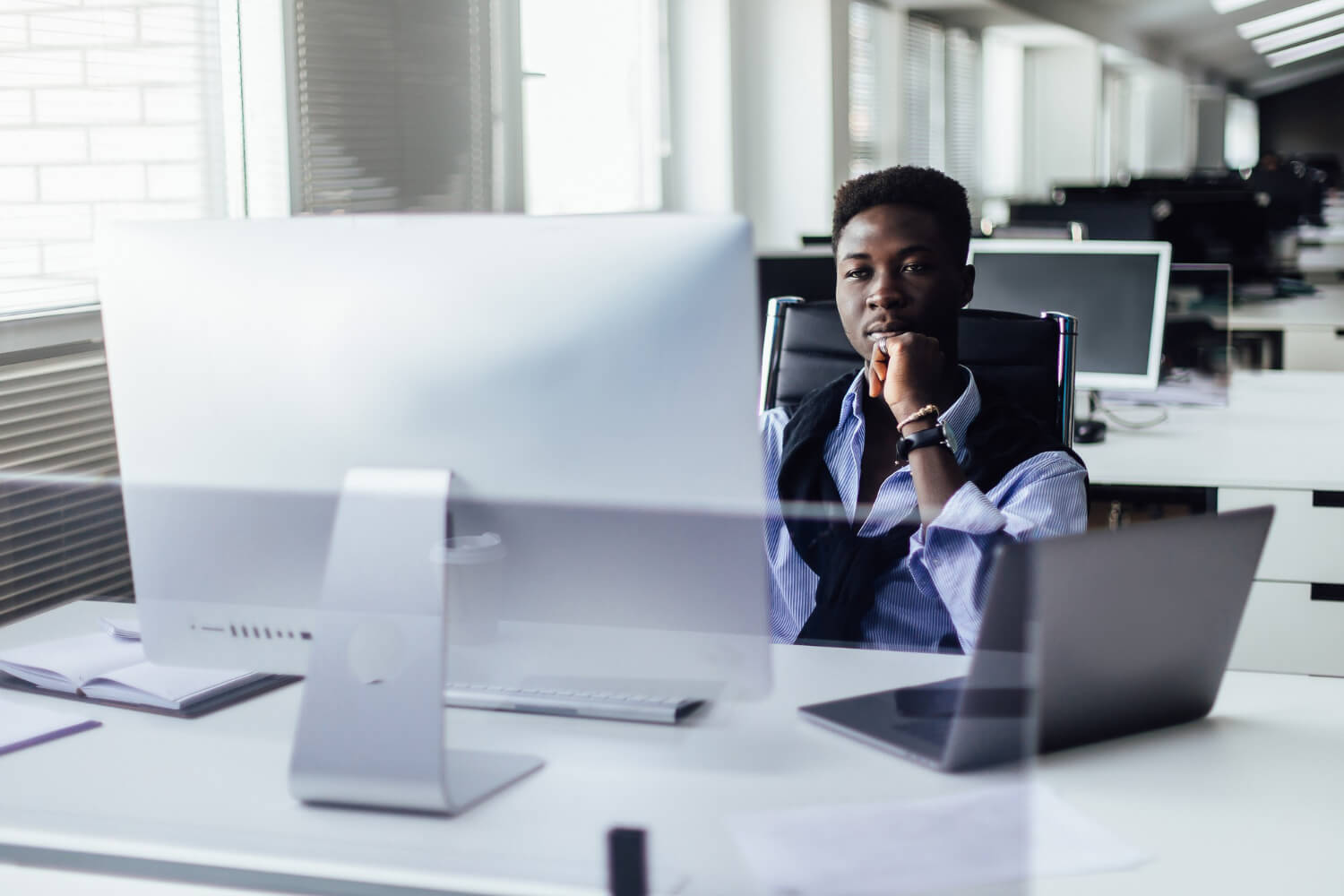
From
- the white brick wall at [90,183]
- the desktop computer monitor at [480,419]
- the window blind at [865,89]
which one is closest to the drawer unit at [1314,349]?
the window blind at [865,89]

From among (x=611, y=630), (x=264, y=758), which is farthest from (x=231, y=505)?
(x=611, y=630)

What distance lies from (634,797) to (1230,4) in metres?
11.9

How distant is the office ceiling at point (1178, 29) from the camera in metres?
8.80

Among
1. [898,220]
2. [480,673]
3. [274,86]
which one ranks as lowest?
[480,673]

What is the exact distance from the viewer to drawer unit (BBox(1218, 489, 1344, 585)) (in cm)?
242

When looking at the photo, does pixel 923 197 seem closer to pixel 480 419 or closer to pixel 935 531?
pixel 935 531

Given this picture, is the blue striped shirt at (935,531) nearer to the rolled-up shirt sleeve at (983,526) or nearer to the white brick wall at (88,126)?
the rolled-up shirt sleeve at (983,526)

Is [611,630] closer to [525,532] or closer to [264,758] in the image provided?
[525,532]

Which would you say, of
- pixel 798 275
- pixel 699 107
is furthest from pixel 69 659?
pixel 699 107

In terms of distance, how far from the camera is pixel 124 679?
4.47ft

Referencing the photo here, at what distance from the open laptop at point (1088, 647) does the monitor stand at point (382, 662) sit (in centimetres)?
38

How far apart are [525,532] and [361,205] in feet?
7.93

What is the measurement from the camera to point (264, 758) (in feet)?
3.89

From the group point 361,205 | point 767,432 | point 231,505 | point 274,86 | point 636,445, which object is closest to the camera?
point 636,445
